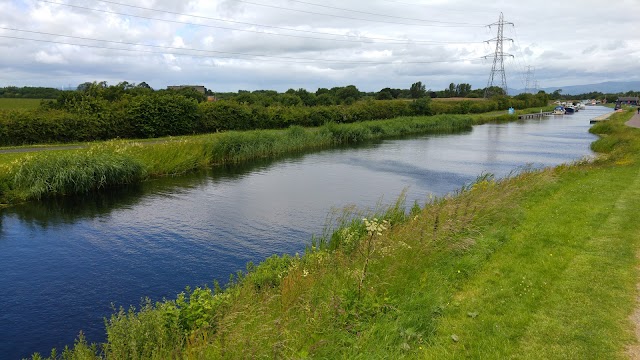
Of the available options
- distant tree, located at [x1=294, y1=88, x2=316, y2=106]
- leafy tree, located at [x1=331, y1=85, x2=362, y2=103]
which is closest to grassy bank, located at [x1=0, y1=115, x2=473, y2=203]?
distant tree, located at [x1=294, y1=88, x2=316, y2=106]

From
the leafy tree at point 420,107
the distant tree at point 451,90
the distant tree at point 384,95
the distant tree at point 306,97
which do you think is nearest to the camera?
the leafy tree at point 420,107

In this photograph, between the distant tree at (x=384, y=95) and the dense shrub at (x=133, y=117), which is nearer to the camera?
the dense shrub at (x=133, y=117)

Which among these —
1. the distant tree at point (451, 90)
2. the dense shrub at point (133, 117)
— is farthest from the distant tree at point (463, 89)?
the dense shrub at point (133, 117)

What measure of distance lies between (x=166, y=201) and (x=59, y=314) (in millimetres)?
11574

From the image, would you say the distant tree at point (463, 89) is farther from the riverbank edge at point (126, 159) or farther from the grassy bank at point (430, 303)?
the grassy bank at point (430, 303)

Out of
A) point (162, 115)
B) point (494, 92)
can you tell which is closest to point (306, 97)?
point (162, 115)

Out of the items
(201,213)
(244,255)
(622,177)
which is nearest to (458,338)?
(244,255)

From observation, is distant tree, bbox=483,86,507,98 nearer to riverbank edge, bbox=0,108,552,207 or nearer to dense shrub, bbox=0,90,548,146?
dense shrub, bbox=0,90,548,146

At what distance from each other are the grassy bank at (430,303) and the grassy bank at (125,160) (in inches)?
635

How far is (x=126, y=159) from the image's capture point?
25.5 meters

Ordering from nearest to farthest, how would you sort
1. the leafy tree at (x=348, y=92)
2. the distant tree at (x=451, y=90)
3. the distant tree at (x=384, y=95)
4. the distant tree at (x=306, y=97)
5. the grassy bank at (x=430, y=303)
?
the grassy bank at (x=430, y=303) → the distant tree at (x=306, y=97) → the leafy tree at (x=348, y=92) → the distant tree at (x=384, y=95) → the distant tree at (x=451, y=90)

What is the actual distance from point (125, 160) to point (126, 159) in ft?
0.41

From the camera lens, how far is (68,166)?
75.4ft

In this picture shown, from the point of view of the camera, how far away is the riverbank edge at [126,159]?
21500 millimetres
